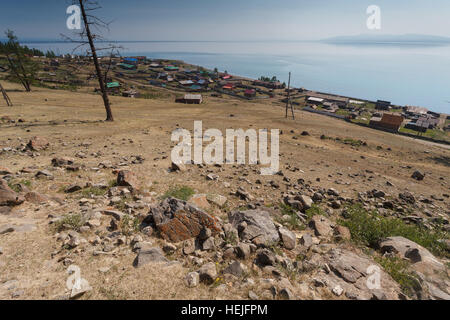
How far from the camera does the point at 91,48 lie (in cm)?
1825

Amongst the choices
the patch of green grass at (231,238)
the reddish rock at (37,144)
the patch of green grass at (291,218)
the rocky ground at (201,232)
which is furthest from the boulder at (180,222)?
the reddish rock at (37,144)

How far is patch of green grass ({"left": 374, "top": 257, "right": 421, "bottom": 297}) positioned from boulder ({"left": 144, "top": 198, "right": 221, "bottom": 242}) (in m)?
4.61

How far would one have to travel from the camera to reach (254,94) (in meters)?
85.9

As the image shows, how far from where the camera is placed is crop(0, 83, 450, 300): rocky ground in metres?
4.49

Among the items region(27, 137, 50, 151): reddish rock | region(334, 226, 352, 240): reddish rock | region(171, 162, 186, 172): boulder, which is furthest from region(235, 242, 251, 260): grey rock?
region(27, 137, 50, 151): reddish rock

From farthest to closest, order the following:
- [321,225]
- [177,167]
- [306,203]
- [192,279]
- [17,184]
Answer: [177,167] → [306,203] → [321,225] → [17,184] → [192,279]

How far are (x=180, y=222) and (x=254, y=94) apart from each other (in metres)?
86.0

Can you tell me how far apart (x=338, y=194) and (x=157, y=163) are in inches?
388

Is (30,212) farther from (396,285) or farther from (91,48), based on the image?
(91,48)

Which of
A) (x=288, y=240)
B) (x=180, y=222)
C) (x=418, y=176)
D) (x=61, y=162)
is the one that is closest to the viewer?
(x=180, y=222)

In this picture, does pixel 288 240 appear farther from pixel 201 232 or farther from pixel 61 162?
pixel 61 162

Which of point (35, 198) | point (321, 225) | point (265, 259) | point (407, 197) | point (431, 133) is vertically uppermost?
point (35, 198)

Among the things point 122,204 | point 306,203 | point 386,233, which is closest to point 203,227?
point 122,204
